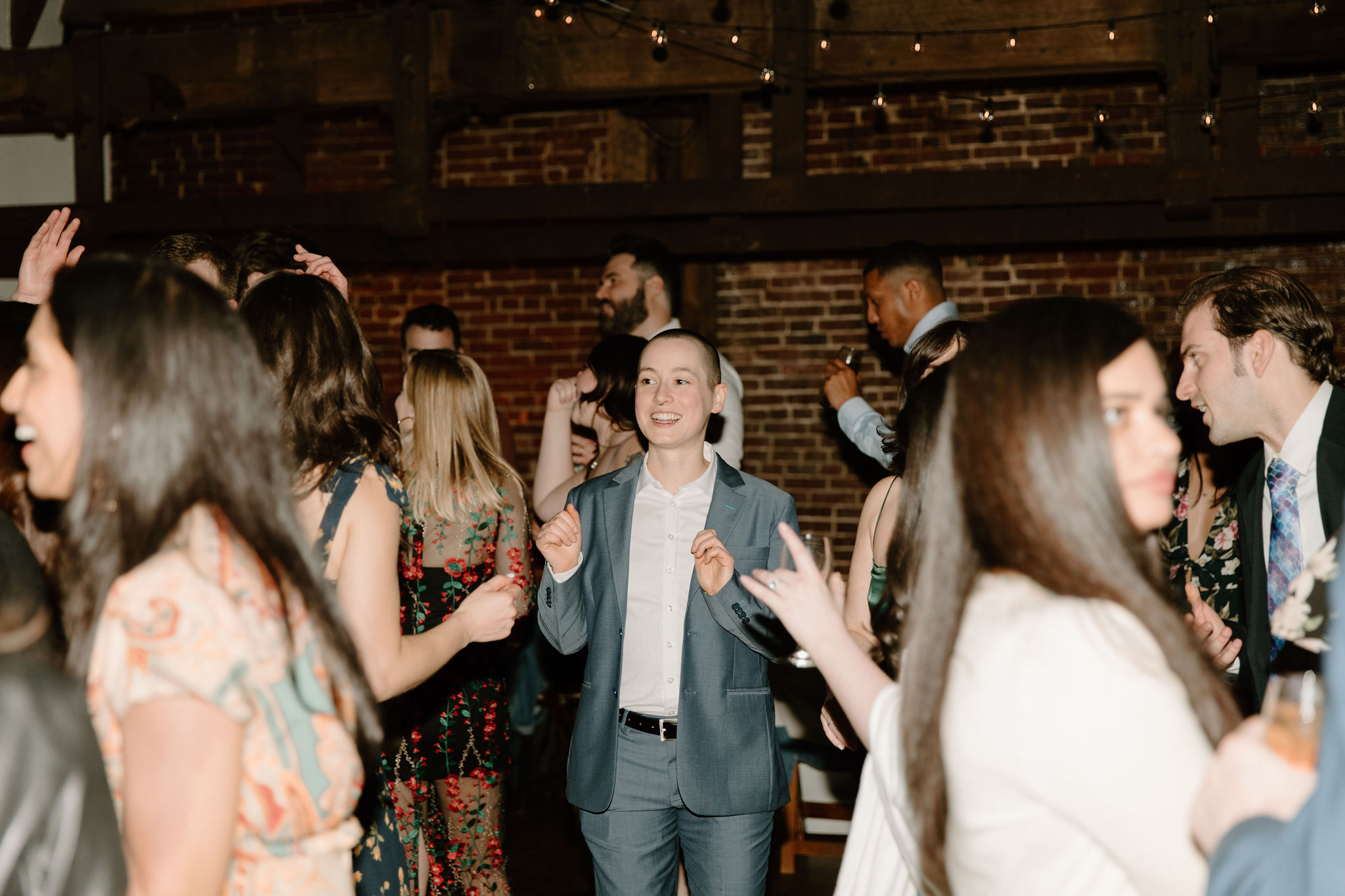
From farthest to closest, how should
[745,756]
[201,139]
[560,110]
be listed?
[201,139] < [560,110] < [745,756]

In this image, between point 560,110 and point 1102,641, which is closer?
point 1102,641

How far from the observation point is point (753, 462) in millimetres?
5859

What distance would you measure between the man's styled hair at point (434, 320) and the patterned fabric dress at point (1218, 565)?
10.1 feet

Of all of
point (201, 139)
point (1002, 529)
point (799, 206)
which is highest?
point (201, 139)

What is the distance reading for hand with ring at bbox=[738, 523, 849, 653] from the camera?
4.91 feet

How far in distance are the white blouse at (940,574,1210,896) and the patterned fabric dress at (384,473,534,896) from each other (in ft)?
7.00

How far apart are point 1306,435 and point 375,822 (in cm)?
207

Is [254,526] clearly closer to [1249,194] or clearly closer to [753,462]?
[1249,194]

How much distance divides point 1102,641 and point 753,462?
483 cm

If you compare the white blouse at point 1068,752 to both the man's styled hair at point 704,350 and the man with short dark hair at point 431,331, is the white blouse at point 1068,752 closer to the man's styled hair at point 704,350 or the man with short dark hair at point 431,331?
the man's styled hair at point 704,350

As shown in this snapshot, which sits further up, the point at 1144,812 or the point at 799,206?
the point at 799,206

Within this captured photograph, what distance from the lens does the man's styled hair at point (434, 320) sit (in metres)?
4.74

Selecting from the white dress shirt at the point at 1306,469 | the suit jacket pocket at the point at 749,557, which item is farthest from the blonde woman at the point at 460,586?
the white dress shirt at the point at 1306,469

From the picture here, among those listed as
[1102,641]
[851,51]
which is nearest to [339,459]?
[1102,641]
